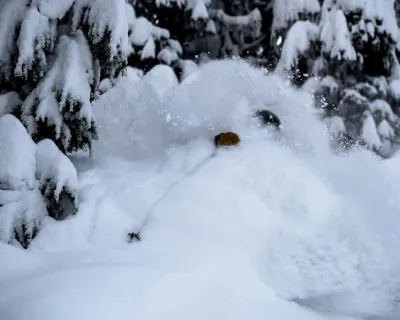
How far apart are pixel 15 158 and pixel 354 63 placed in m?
6.17

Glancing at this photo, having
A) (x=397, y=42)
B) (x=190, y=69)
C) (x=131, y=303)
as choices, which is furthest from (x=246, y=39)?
(x=131, y=303)

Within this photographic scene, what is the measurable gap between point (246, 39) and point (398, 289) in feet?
23.5

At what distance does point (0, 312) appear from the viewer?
1.77 meters

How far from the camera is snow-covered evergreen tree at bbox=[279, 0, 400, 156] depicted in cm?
716

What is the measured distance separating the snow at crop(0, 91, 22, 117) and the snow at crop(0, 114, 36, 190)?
35cm

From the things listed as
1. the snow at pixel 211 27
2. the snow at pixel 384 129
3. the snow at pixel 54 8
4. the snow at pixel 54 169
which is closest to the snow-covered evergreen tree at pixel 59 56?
the snow at pixel 54 8

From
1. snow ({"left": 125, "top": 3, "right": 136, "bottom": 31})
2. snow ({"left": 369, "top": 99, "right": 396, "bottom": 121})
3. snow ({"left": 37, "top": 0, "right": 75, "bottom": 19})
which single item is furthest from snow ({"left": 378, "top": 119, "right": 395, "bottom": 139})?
snow ({"left": 37, "top": 0, "right": 75, "bottom": 19})

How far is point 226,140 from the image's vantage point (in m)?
3.16

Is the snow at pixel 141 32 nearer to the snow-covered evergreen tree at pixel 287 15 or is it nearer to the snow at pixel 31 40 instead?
the snow-covered evergreen tree at pixel 287 15

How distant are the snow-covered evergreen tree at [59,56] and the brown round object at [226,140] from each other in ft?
2.73

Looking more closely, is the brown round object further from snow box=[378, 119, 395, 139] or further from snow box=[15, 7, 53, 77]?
snow box=[378, 119, 395, 139]

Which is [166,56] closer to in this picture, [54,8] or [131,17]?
[131,17]

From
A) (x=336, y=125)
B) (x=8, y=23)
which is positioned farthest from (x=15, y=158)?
(x=336, y=125)

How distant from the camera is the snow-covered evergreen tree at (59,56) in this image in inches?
107
